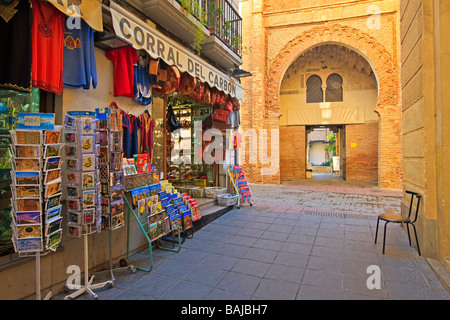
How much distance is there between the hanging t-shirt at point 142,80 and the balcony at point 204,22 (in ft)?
2.84

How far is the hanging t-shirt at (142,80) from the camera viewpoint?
4.23 meters

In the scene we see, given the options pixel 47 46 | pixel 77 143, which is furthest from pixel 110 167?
pixel 47 46

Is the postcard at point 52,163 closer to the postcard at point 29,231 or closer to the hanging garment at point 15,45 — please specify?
the postcard at point 29,231

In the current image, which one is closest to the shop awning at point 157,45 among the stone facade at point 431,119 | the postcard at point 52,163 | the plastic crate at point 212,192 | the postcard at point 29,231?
the postcard at point 52,163

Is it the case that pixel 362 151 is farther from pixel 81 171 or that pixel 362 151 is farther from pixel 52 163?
pixel 52 163

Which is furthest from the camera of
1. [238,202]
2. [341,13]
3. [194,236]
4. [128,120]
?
[341,13]

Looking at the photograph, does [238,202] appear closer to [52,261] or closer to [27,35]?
[52,261]

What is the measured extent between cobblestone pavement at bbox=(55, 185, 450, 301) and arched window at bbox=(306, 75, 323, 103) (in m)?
10.1

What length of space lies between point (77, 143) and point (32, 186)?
0.62 metres

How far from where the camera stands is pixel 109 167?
3.24 meters

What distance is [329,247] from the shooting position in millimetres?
4527

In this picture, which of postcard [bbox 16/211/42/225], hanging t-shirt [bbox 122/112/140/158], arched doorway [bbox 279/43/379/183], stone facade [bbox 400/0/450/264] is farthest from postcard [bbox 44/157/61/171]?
arched doorway [bbox 279/43/379/183]
